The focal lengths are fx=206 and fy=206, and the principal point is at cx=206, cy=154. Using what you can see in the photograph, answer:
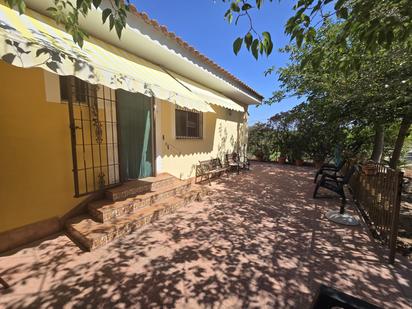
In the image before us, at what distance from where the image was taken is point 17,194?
4.33 m

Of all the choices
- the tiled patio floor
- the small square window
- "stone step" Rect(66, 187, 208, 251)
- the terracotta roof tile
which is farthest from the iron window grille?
the terracotta roof tile

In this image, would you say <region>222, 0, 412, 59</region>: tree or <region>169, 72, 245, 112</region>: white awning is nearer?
<region>222, 0, 412, 59</region>: tree

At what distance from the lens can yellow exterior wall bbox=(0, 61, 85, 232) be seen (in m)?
4.12

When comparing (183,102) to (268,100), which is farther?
(268,100)

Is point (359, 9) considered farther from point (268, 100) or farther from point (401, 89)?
point (268, 100)

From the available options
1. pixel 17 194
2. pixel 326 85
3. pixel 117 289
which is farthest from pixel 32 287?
pixel 326 85

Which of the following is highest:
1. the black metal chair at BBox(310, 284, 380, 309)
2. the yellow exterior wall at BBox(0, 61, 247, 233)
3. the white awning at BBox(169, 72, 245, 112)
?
the white awning at BBox(169, 72, 245, 112)

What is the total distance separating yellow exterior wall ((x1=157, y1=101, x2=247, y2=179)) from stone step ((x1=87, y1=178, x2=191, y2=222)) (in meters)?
1.47

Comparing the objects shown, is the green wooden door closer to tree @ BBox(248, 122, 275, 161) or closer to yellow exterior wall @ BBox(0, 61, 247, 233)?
yellow exterior wall @ BBox(0, 61, 247, 233)

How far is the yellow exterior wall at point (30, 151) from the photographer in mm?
4125

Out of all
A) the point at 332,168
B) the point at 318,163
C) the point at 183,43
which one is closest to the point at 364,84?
the point at 332,168

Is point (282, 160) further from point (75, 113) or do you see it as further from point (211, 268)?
point (75, 113)

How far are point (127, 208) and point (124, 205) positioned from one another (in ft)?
0.41

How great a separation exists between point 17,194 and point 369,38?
6.43 meters
